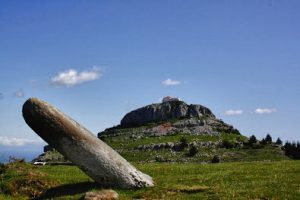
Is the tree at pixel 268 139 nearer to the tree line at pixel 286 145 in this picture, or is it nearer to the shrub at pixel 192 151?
the tree line at pixel 286 145

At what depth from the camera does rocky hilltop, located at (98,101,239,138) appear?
106m

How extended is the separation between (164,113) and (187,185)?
11349 cm

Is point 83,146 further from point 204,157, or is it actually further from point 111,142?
point 111,142

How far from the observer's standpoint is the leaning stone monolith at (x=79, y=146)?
24.2m

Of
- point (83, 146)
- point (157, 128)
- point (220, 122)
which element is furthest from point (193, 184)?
point (220, 122)

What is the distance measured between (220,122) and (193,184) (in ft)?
312

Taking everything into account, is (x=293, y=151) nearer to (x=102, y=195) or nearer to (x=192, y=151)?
(x=192, y=151)

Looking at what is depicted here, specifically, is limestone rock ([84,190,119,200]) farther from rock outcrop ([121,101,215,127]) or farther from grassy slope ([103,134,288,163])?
rock outcrop ([121,101,215,127])

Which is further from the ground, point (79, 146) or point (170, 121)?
point (170, 121)

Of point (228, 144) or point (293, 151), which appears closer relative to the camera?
point (293, 151)

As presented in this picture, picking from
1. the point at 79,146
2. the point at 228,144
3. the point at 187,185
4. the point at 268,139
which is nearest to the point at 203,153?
the point at 228,144

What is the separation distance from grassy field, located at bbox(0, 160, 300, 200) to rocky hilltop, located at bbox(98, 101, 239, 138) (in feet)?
231

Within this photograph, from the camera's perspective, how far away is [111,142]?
9631 cm

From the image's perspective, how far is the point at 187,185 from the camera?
24.2 metres
